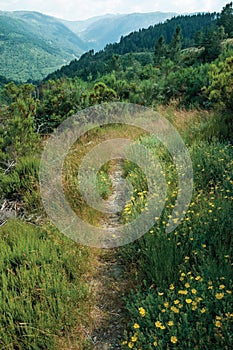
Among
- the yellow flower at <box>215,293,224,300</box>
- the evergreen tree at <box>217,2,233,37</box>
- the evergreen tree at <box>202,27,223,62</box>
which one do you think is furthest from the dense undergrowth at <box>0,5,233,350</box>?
the evergreen tree at <box>217,2,233,37</box>

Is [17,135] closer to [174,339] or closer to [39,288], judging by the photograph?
[39,288]

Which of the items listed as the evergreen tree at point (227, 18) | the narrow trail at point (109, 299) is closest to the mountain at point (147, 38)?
the evergreen tree at point (227, 18)

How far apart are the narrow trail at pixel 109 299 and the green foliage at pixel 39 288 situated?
17cm

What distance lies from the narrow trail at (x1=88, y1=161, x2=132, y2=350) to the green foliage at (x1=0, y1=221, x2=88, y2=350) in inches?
6.7

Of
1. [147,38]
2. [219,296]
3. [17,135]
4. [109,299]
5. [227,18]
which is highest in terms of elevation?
[147,38]

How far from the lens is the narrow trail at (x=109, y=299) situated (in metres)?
2.59

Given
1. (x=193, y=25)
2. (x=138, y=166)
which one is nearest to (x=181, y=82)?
(x=138, y=166)

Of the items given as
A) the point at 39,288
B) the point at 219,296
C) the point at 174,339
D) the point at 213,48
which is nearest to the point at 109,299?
the point at 39,288

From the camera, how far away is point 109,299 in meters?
3.01

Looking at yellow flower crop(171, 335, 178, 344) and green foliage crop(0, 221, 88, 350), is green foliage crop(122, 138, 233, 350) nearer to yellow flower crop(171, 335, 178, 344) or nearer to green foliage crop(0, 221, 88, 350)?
yellow flower crop(171, 335, 178, 344)

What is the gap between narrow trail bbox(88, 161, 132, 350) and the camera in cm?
259

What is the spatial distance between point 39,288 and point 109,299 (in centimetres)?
67

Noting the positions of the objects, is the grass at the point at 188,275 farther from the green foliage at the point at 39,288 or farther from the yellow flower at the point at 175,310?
the green foliage at the point at 39,288

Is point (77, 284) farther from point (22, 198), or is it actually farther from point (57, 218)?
point (22, 198)
